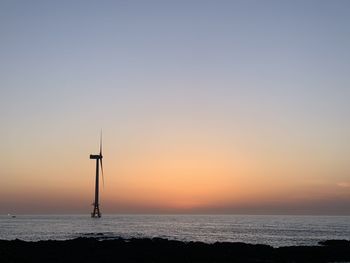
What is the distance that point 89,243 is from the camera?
71.1 m

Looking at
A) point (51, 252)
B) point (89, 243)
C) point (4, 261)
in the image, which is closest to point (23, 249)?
point (51, 252)

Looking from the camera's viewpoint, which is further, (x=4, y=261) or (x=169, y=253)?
(x=169, y=253)

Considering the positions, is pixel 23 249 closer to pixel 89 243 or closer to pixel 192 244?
pixel 89 243

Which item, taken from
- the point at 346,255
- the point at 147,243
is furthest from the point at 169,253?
the point at 346,255

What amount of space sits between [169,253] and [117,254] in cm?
634

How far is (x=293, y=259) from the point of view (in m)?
60.8

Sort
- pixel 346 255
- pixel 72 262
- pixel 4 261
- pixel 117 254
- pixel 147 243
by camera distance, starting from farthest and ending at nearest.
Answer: pixel 147 243, pixel 346 255, pixel 117 254, pixel 72 262, pixel 4 261

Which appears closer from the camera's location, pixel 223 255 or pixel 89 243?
pixel 223 255

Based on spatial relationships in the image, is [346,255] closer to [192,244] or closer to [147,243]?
[192,244]

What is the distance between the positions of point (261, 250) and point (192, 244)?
9.79 meters

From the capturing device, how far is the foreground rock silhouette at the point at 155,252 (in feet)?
183

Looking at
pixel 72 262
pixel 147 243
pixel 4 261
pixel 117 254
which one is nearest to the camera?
pixel 4 261

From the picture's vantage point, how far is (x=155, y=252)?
204 feet

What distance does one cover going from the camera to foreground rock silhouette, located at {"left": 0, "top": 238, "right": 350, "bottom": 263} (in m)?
55.8
